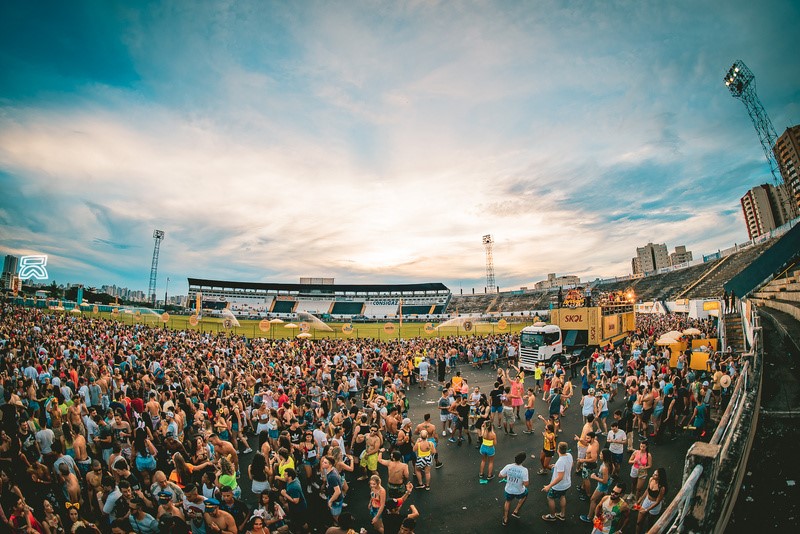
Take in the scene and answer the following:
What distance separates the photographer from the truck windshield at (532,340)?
20219 millimetres

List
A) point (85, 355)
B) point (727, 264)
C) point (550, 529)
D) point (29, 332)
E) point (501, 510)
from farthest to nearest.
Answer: point (727, 264), point (29, 332), point (85, 355), point (501, 510), point (550, 529)

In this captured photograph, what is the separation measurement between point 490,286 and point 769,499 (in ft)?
411

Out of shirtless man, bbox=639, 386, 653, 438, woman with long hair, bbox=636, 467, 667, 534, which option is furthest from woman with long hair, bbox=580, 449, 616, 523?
shirtless man, bbox=639, 386, 653, 438

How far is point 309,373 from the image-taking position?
17.8 metres

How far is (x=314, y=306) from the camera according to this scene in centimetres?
9444

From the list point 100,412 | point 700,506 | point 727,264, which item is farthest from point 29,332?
point 727,264

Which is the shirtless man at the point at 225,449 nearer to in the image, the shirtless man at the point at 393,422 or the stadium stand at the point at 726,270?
the shirtless man at the point at 393,422

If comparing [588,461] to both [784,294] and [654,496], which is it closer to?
[654,496]

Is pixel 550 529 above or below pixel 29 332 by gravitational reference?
below

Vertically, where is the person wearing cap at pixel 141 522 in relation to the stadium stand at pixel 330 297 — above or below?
below

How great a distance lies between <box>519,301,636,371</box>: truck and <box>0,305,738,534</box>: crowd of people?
400cm

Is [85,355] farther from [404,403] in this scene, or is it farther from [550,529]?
[550,529]

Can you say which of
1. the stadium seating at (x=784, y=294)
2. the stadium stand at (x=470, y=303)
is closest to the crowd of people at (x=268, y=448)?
the stadium seating at (x=784, y=294)

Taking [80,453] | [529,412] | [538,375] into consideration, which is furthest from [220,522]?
[538,375]
